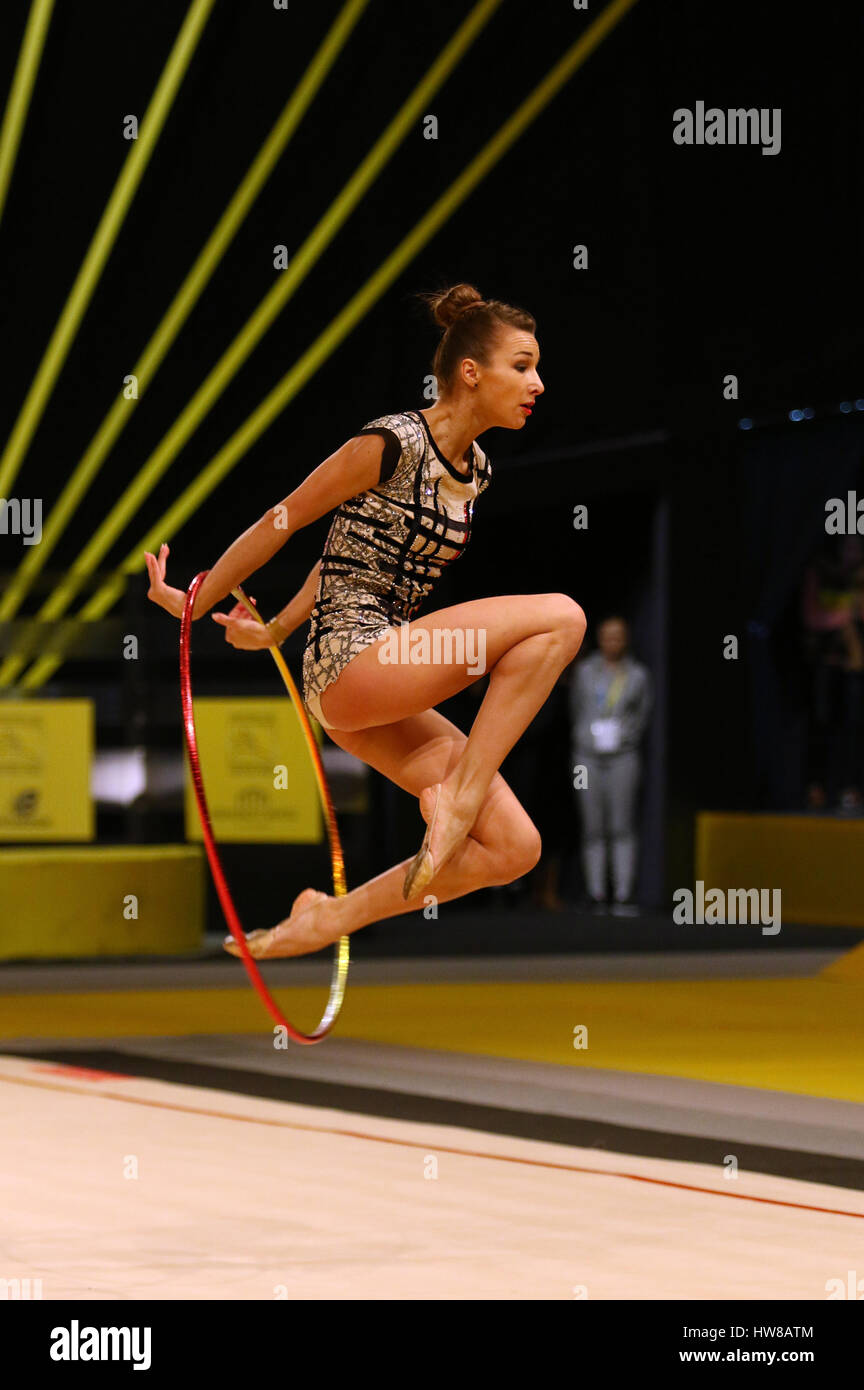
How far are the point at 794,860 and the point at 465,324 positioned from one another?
10.8 meters

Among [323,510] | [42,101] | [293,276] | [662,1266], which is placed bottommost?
[662,1266]

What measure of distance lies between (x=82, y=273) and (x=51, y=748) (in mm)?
4117

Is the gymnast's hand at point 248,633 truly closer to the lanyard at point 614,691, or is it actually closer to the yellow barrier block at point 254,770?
the yellow barrier block at point 254,770

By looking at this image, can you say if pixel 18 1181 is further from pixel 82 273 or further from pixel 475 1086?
pixel 82 273

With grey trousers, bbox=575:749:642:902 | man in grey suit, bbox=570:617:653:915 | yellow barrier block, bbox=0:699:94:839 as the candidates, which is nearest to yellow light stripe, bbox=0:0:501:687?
yellow barrier block, bbox=0:699:94:839

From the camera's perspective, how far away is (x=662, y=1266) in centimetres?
477

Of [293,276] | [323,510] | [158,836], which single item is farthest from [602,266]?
[323,510]

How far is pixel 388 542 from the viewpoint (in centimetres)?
404

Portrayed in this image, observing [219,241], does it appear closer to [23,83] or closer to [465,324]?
[23,83]

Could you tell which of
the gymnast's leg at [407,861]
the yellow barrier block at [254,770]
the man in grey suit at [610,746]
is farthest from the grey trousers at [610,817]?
the gymnast's leg at [407,861]

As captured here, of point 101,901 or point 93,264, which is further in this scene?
point 93,264

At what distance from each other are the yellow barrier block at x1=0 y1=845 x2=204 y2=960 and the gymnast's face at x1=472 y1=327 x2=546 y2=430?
8.57m

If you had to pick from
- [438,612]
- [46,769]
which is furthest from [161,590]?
[46,769]

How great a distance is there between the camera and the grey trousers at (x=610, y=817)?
14.6 meters
